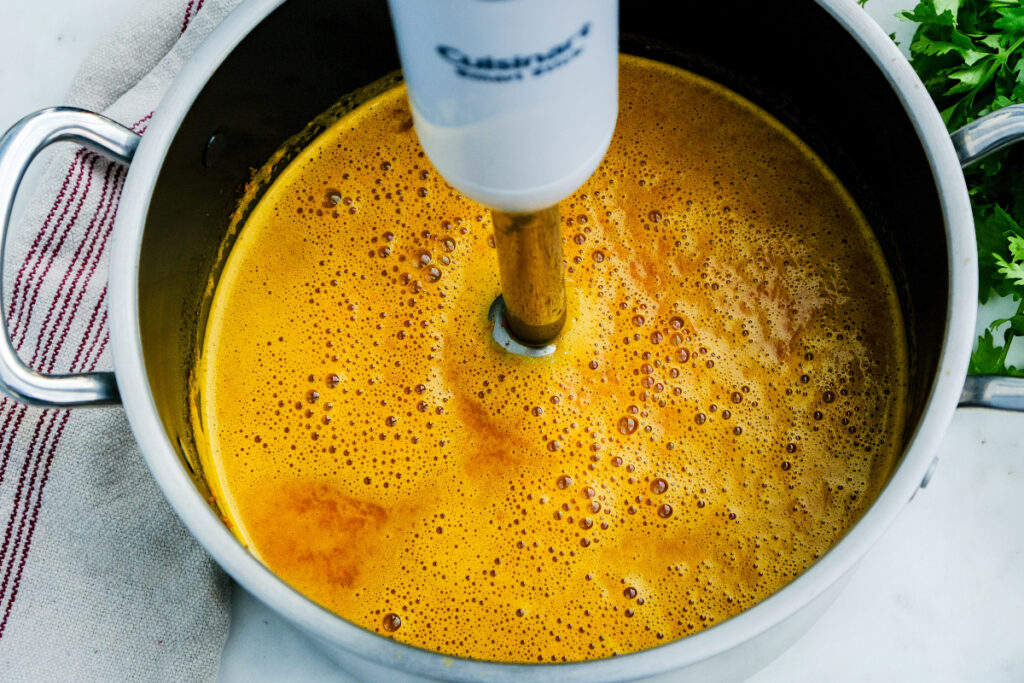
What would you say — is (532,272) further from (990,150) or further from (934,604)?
(934,604)

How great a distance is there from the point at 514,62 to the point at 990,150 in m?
0.37

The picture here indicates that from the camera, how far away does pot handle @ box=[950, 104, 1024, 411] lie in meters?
→ 0.57

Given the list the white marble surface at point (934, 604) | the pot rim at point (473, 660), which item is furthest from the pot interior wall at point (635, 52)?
the white marble surface at point (934, 604)

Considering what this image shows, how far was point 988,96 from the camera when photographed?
83 centimetres

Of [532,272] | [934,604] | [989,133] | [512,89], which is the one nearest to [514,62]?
[512,89]

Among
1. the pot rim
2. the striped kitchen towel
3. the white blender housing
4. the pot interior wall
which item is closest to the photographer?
the white blender housing

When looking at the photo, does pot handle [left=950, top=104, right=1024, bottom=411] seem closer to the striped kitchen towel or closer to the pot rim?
the pot rim

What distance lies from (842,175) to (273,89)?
0.45 meters

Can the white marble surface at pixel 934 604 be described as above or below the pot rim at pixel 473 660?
below

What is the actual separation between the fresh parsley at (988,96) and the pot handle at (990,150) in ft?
0.60

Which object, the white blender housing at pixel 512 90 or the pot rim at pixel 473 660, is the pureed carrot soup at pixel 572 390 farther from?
the white blender housing at pixel 512 90

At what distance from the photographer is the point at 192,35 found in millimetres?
908

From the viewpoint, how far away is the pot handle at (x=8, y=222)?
60cm

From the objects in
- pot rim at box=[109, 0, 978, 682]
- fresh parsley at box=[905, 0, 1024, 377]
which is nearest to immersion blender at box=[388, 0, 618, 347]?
pot rim at box=[109, 0, 978, 682]
